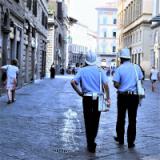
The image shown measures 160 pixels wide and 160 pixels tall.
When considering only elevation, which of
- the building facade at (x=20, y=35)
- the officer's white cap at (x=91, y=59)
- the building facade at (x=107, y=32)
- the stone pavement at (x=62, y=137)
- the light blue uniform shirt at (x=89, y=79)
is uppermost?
the building facade at (x=107, y=32)

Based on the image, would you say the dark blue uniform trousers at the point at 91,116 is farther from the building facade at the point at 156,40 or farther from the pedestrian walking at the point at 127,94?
the building facade at the point at 156,40

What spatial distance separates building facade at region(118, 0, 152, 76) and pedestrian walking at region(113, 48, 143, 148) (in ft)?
178

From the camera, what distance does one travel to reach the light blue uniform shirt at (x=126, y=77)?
911 centimetres

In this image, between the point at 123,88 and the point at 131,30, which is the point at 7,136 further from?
the point at 131,30

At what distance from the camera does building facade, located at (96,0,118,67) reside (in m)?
130

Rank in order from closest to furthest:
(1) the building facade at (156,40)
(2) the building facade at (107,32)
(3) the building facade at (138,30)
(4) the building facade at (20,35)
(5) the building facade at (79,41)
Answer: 1. (4) the building facade at (20,35)
2. (1) the building facade at (156,40)
3. (3) the building facade at (138,30)
4. (5) the building facade at (79,41)
5. (2) the building facade at (107,32)

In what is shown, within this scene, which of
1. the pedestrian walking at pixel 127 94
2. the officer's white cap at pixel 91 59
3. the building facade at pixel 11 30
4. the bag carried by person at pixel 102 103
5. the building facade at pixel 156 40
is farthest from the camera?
the building facade at pixel 156 40

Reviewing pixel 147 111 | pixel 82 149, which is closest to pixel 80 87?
pixel 82 149

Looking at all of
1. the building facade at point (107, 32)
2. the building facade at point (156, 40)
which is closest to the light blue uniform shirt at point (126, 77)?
the building facade at point (156, 40)

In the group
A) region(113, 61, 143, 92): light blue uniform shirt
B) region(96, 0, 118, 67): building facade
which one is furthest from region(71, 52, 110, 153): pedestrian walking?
region(96, 0, 118, 67): building facade

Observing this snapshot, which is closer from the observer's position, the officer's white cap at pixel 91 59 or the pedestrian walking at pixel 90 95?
the pedestrian walking at pixel 90 95

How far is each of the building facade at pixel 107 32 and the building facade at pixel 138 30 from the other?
4377 cm

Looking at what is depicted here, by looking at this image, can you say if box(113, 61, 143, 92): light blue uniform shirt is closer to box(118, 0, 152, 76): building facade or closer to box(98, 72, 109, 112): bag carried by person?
box(98, 72, 109, 112): bag carried by person

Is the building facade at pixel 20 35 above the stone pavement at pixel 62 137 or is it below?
above
